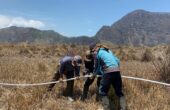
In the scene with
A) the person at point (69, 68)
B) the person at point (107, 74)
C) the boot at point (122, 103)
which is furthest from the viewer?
the person at point (69, 68)

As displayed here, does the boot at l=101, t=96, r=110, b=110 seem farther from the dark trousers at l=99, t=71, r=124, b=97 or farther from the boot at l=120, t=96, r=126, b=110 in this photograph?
the boot at l=120, t=96, r=126, b=110

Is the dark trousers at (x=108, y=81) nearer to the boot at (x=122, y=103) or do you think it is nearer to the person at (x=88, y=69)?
the boot at (x=122, y=103)

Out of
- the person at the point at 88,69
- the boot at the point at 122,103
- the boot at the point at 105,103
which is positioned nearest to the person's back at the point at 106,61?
the boot at the point at 105,103

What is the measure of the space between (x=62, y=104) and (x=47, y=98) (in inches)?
21.3

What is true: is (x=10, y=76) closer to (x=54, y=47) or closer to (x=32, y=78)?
(x=32, y=78)

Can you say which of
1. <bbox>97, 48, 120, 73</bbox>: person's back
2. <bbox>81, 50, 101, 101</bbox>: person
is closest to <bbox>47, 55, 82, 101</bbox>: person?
<bbox>81, 50, 101, 101</bbox>: person

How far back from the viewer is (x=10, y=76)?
13.4 metres

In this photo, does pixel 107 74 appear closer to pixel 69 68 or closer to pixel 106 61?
pixel 106 61

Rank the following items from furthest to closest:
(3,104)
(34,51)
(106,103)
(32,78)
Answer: (34,51)
(32,78)
(3,104)
(106,103)

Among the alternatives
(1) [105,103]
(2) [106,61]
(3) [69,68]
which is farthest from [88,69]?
(1) [105,103]

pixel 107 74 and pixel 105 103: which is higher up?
pixel 107 74

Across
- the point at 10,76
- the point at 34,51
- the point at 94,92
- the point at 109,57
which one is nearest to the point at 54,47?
the point at 34,51

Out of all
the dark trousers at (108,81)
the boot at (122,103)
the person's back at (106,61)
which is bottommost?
the boot at (122,103)

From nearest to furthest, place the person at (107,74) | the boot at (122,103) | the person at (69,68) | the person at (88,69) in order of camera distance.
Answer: the person at (107,74)
the boot at (122,103)
the person at (88,69)
the person at (69,68)
